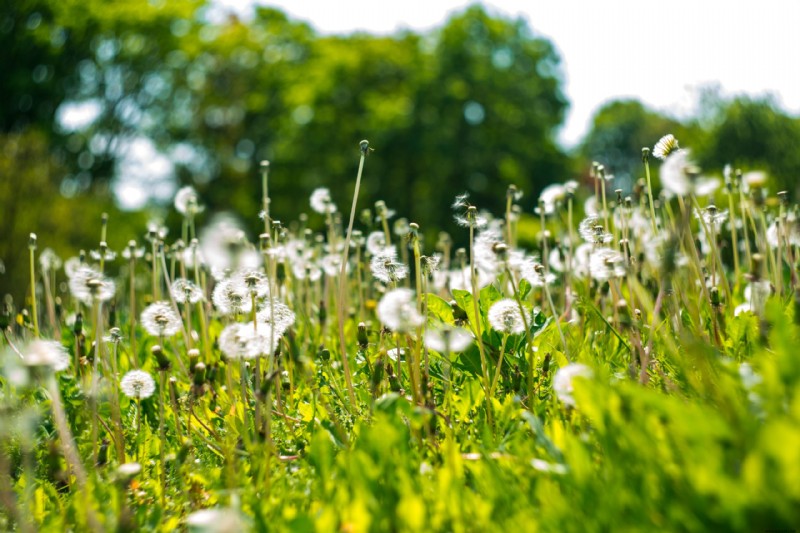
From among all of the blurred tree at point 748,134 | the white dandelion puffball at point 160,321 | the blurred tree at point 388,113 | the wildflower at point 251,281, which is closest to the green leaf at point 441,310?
the wildflower at point 251,281

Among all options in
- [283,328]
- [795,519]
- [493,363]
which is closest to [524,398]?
[493,363]

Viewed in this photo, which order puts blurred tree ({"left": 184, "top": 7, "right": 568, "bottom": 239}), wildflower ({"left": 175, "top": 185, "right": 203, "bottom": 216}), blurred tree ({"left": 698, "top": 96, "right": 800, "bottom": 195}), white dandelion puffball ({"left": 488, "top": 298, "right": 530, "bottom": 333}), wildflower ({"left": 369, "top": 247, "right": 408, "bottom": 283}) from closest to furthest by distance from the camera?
white dandelion puffball ({"left": 488, "top": 298, "right": 530, "bottom": 333}) → wildflower ({"left": 369, "top": 247, "right": 408, "bottom": 283}) → wildflower ({"left": 175, "top": 185, "right": 203, "bottom": 216}) → blurred tree ({"left": 698, "top": 96, "right": 800, "bottom": 195}) → blurred tree ({"left": 184, "top": 7, "right": 568, "bottom": 239})

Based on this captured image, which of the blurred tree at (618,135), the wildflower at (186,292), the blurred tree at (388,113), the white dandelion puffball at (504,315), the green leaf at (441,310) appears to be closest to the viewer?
the white dandelion puffball at (504,315)

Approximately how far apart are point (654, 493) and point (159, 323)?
1716mm

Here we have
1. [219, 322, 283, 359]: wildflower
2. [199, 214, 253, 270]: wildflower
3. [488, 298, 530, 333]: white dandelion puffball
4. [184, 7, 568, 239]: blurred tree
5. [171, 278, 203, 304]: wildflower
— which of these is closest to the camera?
[199, 214, 253, 270]: wildflower

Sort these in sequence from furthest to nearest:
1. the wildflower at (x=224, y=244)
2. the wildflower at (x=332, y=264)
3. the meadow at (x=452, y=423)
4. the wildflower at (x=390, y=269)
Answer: the wildflower at (x=332, y=264), the wildflower at (x=390, y=269), the wildflower at (x=224, y=244), the meadow at (x=452, y=423)

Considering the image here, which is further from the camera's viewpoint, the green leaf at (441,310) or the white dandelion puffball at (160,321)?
the green leaf at (441,310)

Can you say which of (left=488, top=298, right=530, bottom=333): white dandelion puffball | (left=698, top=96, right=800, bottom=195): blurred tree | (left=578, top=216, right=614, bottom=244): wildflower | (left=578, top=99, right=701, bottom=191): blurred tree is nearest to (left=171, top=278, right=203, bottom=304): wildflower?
(left=488, top=298, right=530, bottom=333): white dandelion puffball

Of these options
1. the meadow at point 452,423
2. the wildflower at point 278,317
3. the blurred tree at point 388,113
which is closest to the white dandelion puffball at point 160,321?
the meadow at point 452,423

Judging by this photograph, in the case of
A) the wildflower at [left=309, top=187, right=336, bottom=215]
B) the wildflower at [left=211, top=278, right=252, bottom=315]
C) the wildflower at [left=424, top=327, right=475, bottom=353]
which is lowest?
the wildflower at [left=424, top=327, right=475, bottom=353]

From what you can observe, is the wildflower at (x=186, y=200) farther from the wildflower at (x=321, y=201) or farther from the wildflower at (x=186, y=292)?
the wildflower at (x=186, y=292)

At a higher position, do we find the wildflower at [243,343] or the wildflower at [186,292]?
the wildflower at [186,292]

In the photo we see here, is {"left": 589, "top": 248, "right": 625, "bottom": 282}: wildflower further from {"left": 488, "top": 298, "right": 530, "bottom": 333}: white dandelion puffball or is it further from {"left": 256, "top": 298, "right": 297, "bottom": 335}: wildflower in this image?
{"left": 256, "top": 298, "right": 297, "bottom": 335}: wildflower

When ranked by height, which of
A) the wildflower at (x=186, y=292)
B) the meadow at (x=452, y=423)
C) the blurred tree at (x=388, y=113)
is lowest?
the meadow at (x=452, y=423)
